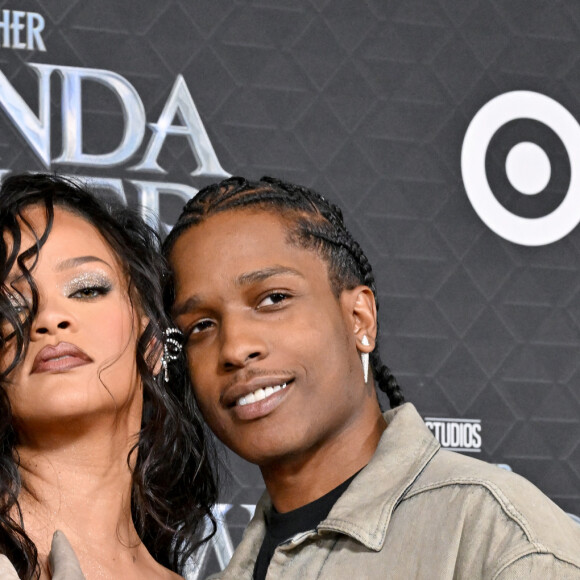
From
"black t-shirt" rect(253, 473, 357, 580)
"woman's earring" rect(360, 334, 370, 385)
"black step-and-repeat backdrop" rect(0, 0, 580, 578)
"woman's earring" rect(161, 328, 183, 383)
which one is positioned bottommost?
"black t-shirt" rect(253, 473, 357, 580)

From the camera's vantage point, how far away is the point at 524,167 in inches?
98.5

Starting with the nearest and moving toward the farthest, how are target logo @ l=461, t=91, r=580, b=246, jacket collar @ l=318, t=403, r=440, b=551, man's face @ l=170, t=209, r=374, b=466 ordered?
1. jacket collar @ l=318, t=403, r=440, b=551
2. man's face @ l=170, t=209, r=374, b=466
3. target logo @ l=461, t=91, r=580, b=246

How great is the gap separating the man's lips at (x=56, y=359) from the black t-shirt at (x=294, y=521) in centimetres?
37

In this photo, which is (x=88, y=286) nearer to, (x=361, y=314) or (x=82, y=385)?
(x=82, y=385)

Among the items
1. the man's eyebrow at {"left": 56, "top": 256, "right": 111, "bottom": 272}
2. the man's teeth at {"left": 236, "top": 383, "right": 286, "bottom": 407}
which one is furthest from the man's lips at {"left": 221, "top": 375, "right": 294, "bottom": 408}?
the man's eyebrow at {"left": 56, "top": 256, "right": 111, "bottom": 272}

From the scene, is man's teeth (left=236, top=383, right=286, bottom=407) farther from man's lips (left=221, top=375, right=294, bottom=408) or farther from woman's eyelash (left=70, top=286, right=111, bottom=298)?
woman's eyelash (left=70, top=286, right=111, bottom=298)

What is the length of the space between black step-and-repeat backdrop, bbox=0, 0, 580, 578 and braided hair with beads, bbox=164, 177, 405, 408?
59 cm

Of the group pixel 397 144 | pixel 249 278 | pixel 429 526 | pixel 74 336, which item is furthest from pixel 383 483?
pixel 397 144

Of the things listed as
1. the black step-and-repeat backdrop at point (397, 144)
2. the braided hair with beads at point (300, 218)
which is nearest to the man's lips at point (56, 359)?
the braided hair with beads at point (300, 218)

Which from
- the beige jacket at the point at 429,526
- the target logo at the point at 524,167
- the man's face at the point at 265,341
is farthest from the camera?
the target logo at the point at 524,167

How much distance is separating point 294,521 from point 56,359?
39 centimetres

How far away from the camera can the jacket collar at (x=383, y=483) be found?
1.39m

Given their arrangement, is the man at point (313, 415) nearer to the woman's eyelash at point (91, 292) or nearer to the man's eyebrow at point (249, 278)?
the man's eyebrow at point (249, 278)

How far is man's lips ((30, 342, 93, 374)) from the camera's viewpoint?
144 cm
